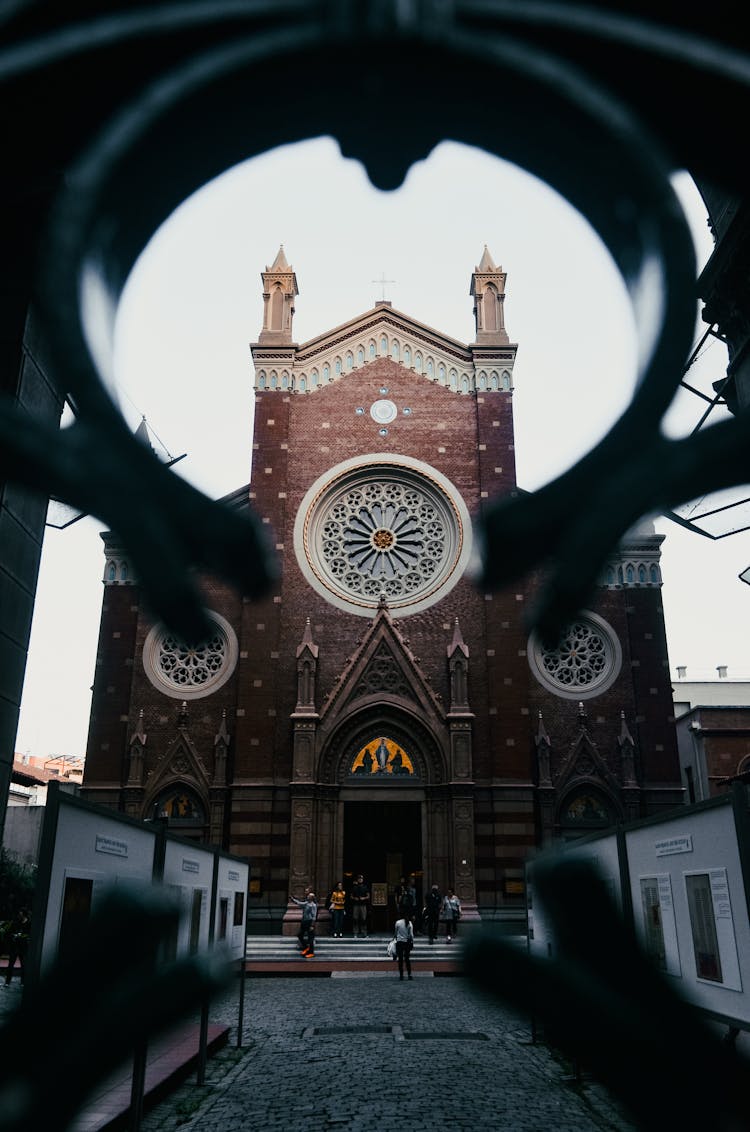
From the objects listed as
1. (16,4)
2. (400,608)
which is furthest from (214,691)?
(16,4)

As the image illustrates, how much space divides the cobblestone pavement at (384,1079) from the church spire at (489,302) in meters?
24.4

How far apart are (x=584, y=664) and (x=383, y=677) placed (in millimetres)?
6650

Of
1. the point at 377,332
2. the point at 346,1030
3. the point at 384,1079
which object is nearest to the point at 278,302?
the point at 377,332

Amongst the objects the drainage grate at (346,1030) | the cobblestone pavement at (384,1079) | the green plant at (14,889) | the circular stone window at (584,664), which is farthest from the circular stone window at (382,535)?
the drainage grate at (346,1030)

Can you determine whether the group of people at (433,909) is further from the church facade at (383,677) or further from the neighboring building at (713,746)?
the neighboring building at (713,746)

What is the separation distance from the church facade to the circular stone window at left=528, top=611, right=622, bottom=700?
0.23 feet

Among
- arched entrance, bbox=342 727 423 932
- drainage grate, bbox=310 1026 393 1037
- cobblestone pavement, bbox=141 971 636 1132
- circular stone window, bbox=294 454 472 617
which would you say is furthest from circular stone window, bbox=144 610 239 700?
drainage grate, bbox=310 1026 393 1037

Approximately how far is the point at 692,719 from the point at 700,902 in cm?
3266

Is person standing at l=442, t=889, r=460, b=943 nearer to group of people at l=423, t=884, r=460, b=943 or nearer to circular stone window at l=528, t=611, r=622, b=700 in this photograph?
group of people at l=423, t=884, r=460, b=943

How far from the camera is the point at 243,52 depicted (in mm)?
1365

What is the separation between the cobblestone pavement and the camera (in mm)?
6578

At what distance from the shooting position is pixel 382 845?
95.3 feet

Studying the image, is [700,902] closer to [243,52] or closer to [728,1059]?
[728,1059]

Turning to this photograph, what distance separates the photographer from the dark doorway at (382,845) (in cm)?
2861
